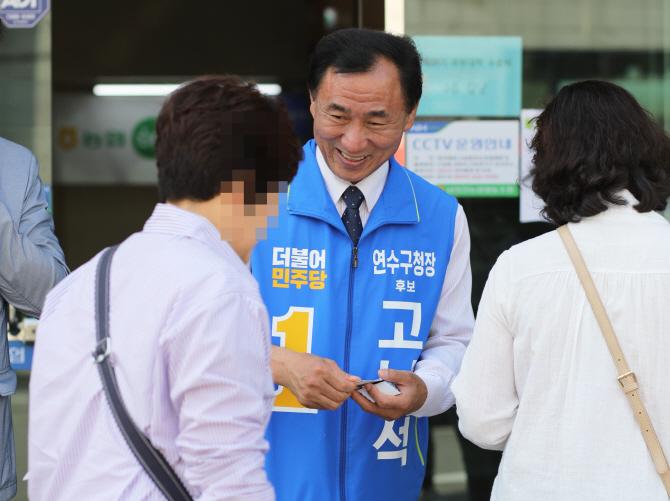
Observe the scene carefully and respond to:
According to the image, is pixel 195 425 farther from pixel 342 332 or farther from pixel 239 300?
pixel 342 332

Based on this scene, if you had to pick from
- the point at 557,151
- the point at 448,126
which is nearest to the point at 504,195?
the point at 448,126

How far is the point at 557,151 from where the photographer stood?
1.74m

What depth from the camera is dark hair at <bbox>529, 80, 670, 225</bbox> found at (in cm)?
169

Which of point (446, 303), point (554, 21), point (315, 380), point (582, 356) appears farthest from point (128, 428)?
point (554, 21)

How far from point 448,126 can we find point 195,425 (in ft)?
8.54

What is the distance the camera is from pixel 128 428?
1180mm

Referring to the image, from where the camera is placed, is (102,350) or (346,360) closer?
(102,350)

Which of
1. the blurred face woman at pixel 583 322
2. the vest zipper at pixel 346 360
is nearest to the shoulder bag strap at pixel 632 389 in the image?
the blurred face woman at pixel 583 322

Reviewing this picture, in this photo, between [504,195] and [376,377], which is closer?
[376,377]

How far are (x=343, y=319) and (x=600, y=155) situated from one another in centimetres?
85

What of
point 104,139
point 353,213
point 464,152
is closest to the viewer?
point 353,213

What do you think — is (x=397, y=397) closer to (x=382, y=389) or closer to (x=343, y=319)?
(x=382, y=389)

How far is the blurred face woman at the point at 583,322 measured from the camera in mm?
1617

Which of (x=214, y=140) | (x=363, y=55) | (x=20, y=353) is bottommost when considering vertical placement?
(x=20, y=353)
